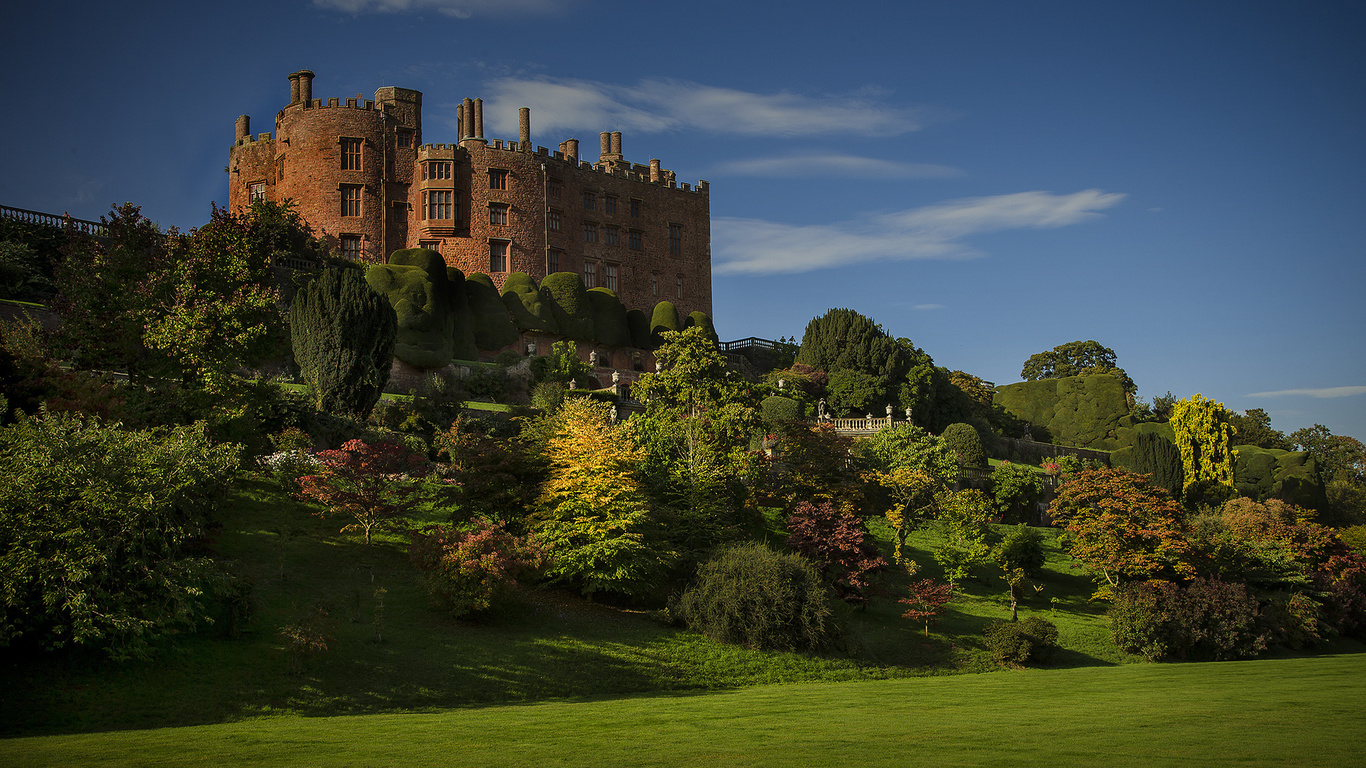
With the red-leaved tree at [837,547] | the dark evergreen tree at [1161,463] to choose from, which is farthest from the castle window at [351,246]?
the dark evergreen tree at [1161,463]

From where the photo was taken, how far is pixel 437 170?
58.4 metres

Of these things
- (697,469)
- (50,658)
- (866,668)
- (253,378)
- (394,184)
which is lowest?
(866,668)

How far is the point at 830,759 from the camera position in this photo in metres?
11.8

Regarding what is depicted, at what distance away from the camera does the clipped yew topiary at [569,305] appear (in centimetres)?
5447

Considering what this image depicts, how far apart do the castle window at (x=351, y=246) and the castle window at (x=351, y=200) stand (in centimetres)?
140

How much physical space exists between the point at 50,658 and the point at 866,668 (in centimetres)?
1594

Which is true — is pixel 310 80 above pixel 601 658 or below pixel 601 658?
above

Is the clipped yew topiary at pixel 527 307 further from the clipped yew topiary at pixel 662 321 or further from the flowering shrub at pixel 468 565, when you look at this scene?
the flowering shrub at pixel 468 565

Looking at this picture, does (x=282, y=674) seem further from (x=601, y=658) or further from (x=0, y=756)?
(x=601, y=658)

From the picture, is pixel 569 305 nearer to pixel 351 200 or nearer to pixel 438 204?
pixel 438 204

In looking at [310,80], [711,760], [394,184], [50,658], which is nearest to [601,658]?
[711,760]

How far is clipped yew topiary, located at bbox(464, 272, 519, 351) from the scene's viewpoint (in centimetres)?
4981

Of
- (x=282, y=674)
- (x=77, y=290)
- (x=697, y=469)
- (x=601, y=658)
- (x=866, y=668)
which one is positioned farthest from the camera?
(x=697, y=469)

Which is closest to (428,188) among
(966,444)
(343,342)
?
(343,342)
